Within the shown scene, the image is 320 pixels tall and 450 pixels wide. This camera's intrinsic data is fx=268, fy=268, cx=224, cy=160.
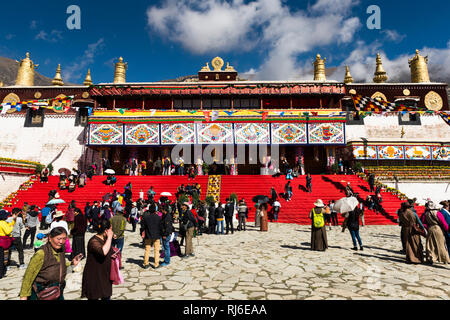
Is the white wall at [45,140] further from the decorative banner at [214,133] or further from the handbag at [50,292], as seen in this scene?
the handbag at [50,292]

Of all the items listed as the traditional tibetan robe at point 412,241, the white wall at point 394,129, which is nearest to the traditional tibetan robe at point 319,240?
the traditional tibetan robe at point 412,241

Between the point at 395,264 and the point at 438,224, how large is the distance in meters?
1.64

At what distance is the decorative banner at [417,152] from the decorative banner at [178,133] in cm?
1937

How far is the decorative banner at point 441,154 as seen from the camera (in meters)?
24.3

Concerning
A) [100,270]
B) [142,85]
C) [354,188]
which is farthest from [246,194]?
[142,85]

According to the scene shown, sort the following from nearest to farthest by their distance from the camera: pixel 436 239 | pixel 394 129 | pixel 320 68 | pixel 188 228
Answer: pixel 436 239 < pixel 188 228 < pixel 394 129 < pixel 320 68

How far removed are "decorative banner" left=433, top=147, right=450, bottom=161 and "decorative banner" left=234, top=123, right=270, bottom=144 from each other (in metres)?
15.2

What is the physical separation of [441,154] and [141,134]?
1080 inches

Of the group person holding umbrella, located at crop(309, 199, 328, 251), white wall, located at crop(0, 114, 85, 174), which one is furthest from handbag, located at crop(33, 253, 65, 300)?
white wall, located at crop(0, 114, 85, 174)

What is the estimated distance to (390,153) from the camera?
2419 centimetres

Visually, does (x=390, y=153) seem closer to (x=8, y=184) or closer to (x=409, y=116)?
(x=409, y=116)

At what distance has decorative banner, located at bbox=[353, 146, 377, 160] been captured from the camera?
79.4 feet

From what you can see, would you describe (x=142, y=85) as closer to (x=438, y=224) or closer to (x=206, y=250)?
(x=206, y=250)

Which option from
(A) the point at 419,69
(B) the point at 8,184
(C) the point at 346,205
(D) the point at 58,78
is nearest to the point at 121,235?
(C) the point at 346,205
